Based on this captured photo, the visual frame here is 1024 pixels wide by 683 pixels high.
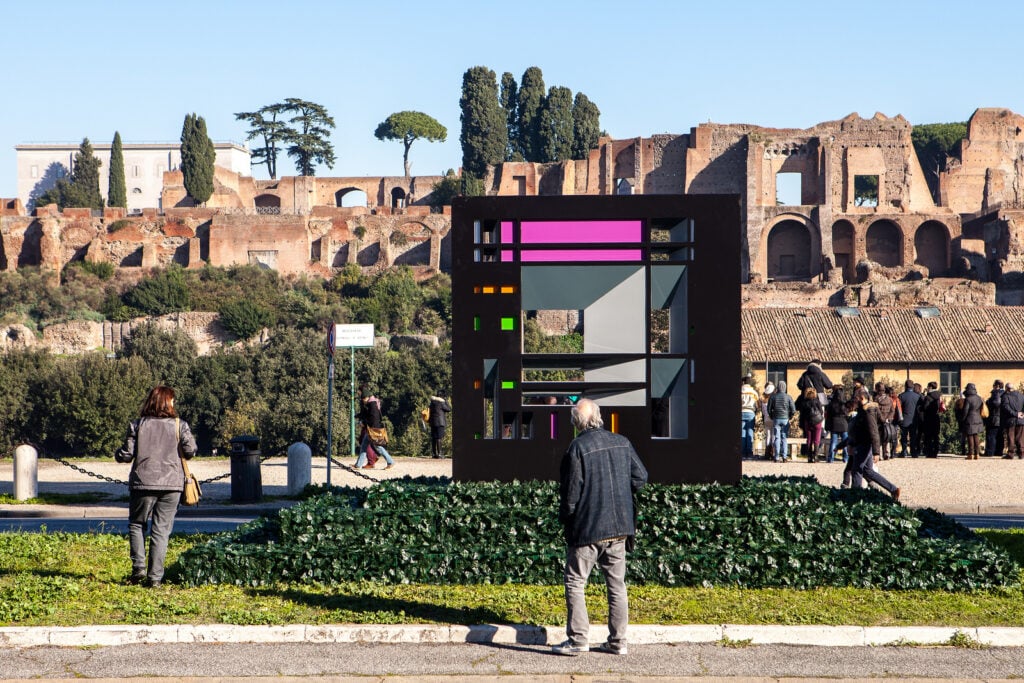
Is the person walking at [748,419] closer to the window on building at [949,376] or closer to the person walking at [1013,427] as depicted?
the person walking at [1013,427]

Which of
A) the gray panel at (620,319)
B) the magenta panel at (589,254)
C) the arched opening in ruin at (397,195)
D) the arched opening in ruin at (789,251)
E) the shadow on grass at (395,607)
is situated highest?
the arched opening in ruin at (397,195)

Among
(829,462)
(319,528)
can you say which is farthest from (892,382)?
(319,528)

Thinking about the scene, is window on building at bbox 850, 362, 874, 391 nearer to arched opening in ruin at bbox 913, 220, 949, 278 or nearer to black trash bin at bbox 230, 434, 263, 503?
arched opening in ruin at bbox 913, 220, 949, 278

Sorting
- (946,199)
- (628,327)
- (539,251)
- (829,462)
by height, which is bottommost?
(829,462)

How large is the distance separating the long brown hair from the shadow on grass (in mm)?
1591

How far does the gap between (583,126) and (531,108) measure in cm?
374

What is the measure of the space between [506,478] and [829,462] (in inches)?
445

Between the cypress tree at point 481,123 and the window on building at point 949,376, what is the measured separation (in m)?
42.1

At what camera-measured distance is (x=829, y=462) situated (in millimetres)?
21266

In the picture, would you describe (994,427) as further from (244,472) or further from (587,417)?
(587,417)

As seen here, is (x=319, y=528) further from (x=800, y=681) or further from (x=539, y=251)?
(x=800, y=681)

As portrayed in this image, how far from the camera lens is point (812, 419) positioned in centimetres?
2159

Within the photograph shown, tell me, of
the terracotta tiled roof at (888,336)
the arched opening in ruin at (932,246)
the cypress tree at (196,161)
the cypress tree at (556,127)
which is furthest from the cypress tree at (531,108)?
the terracotta tiled roof at (888,336)

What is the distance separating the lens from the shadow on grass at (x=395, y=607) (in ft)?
26.5
